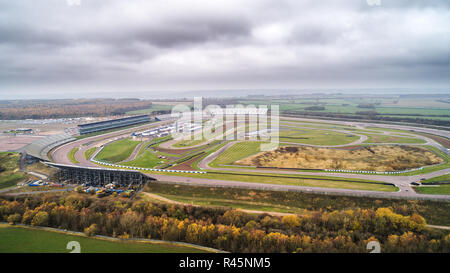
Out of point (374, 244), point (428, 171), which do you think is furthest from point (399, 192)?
point (374, 244)

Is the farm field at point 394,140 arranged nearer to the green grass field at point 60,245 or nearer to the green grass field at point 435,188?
the green grass field at point 435,188

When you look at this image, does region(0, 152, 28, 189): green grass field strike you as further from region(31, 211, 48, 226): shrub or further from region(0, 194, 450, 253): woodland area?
region(31, 211, 48, 226): shrub

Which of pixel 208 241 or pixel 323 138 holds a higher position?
pixel 323 138

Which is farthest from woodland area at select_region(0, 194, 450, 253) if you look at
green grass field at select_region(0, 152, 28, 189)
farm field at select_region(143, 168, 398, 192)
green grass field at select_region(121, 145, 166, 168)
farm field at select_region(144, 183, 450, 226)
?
green grass field at select_region(121, 145, 166, 168)

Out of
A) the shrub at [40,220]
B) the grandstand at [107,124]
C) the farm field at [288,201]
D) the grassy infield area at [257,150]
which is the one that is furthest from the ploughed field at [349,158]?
the grandstand at [107,124]

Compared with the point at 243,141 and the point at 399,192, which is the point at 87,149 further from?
the point at 399,192
